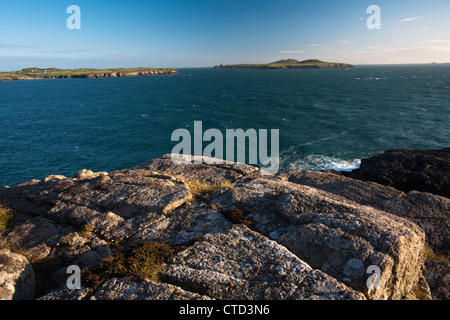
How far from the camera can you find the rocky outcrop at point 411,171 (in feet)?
80.9

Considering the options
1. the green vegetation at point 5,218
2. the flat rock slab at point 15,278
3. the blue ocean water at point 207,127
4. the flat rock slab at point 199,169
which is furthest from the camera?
the blue ocean water at point 207,127

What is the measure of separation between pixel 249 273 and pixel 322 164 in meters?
40.7

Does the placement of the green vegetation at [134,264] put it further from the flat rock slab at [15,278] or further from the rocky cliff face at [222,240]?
the flat rock slab at [15,278]

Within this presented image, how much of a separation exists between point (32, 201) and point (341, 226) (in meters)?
19.6

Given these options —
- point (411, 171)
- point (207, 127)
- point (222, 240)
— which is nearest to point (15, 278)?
point (222, 240)

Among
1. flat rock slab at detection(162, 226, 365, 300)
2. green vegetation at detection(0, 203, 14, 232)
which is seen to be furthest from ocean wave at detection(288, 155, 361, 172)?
green vegetation at detection(0, 203, 14, 232)

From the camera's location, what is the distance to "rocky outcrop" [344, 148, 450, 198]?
80.9 feet

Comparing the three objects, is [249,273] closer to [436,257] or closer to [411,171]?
[436,257]

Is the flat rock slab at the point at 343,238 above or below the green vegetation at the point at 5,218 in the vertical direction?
above

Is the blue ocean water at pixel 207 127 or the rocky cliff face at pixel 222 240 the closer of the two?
the rocky cliff face at pixel 222 240

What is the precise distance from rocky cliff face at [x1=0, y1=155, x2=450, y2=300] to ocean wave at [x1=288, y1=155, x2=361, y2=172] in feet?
86.6

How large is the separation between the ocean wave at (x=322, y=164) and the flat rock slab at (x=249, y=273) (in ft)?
118

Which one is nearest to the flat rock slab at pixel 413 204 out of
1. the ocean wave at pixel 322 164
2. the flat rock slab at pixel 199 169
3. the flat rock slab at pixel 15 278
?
the flat rock slab at pixel 199 169

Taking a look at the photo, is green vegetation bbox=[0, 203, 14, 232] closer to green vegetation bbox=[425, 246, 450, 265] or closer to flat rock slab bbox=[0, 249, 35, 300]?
flat rock slab bbox=[0, 249, 35, 300]
